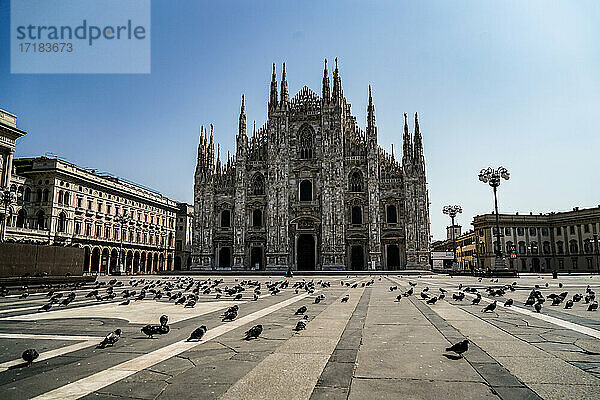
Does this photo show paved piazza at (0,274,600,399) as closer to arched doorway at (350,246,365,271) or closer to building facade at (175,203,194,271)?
arched doorway at (350,246,365,271)

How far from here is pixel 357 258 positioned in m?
50.9

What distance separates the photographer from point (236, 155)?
176 feet

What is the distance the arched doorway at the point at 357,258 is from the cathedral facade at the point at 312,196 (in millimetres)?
119

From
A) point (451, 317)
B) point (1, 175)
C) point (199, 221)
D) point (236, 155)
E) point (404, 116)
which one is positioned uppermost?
point (404, 116)

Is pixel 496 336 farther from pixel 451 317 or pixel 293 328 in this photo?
pixel 293 328

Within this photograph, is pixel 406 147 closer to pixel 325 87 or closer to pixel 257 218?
pixel 325 87

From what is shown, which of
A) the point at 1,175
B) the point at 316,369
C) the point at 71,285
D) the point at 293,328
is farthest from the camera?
the point at 1,175

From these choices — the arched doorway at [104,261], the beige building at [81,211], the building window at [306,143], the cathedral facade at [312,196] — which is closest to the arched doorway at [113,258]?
the beige building at [81,211]

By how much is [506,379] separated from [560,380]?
1.85ft

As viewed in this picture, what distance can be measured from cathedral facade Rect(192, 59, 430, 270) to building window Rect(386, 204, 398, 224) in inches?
4.7

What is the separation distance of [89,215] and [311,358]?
57226mm

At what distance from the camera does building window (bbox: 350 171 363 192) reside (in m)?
51.5

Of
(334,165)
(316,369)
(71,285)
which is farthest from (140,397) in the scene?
(334,165)

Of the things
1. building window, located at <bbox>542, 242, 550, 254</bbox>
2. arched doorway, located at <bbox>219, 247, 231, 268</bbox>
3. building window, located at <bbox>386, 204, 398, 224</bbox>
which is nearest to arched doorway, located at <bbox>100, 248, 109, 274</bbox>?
arched doorway, located at <bbox>219, 247, 231, 268</bbox>
